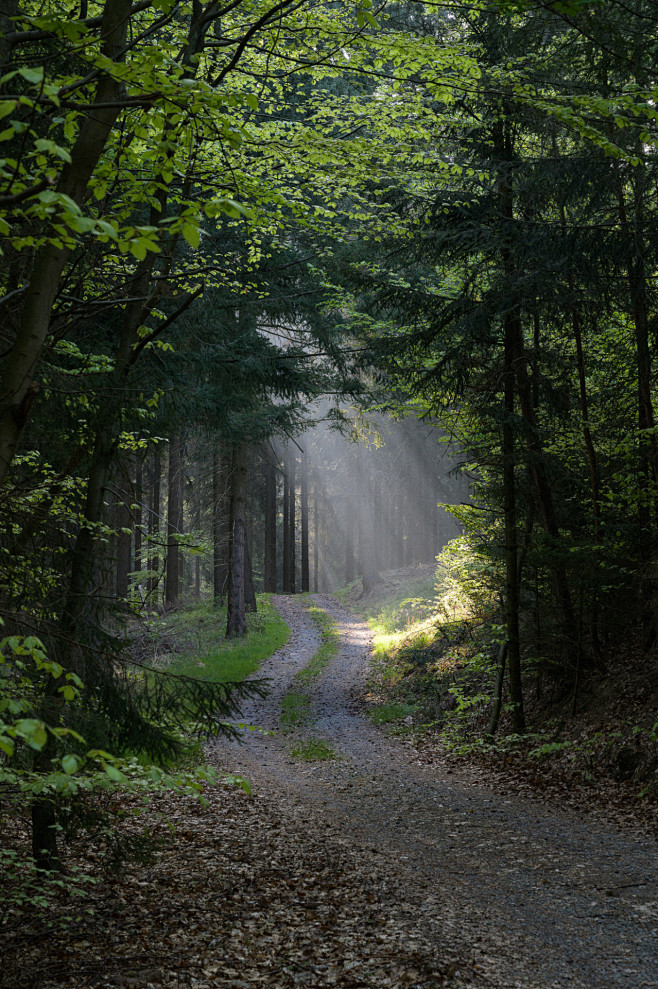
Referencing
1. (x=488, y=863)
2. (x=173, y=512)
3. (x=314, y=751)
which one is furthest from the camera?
(x=173, y=512)

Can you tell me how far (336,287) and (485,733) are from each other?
8592mm

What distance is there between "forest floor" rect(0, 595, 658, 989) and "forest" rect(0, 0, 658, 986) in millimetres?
830

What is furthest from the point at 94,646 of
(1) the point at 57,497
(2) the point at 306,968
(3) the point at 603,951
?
(3) the point at 603,951

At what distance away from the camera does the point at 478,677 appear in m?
13.0

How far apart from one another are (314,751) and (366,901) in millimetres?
6051

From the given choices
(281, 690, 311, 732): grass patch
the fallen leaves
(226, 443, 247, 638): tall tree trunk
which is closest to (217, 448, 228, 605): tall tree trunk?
(226, 443, 247, 638): tall tree trunk

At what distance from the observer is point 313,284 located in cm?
1383

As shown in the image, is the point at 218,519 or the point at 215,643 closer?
the point at 215,643

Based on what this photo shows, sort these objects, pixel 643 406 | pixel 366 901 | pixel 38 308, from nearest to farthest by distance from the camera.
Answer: pixel 38 308 < pixel 366 901 < pixel 643 406

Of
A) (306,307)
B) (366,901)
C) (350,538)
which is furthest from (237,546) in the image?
(350,538)

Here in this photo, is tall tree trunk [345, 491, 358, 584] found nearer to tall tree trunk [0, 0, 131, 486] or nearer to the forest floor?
the forest floor

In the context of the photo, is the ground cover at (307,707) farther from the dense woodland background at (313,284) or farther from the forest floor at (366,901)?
the dense woodland background at (313,284)

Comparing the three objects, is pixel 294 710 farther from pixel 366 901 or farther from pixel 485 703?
pixel 366 901

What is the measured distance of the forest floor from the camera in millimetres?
4281
